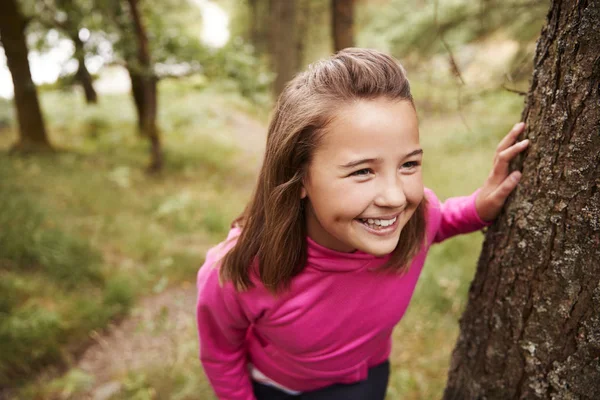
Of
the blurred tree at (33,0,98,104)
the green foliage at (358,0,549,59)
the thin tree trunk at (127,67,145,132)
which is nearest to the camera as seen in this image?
the green foliage at (358,0,549,59)

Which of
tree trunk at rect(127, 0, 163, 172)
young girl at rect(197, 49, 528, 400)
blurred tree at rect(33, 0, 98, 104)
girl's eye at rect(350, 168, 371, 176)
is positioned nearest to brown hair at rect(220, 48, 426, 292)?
young girl at rect(197, 49, 528, 400)

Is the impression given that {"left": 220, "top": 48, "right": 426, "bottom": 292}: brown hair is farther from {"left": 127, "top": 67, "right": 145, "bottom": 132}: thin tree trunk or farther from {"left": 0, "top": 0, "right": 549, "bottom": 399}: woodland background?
{"left": 127, "top": 67, "right": 145, "bottom": 132}: thin tree trunk

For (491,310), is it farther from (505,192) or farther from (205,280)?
(205,280)

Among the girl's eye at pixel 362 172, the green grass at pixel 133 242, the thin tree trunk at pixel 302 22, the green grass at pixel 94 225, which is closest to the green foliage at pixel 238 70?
the green grass at pixel 133 242

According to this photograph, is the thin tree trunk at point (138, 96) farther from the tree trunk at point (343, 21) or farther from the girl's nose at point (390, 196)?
the girl's nose at point (390, 196)

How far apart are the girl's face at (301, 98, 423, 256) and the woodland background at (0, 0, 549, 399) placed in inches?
20.4

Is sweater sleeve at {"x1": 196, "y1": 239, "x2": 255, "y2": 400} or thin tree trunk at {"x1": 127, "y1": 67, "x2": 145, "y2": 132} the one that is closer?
sweater sleeve at {"x1": 196, "y1": 239, "x2": 255, "y2": 400}

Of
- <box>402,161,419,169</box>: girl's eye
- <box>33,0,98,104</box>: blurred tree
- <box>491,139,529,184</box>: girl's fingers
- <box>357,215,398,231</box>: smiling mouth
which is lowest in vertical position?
<box>357,215,398,231</box>: smiling mouth

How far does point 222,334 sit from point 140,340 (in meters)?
2.24

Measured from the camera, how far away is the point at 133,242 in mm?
4766

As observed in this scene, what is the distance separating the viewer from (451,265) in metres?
4.16

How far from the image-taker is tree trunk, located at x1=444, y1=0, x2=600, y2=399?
1.27 metres

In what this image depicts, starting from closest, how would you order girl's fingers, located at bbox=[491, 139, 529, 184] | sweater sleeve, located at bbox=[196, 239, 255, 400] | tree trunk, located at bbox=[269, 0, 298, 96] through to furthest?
girl's fingers, located at bbox=[491, 139, 529, 184], sweater sleeve, located at bbox=[196, 239, 255, 400], tree trunk, located at bbox=[269, 0, 298, 96]

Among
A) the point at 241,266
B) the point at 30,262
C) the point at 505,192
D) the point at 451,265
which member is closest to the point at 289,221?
the point at 241,266
